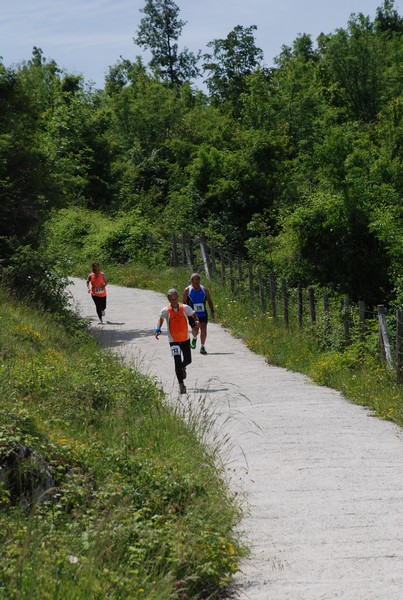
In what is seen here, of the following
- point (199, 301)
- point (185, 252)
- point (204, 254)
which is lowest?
point (199, 301)

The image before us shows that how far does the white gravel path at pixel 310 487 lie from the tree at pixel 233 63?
4878cm

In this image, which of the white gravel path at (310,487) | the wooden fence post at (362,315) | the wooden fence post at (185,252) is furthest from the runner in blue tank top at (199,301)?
the wooden fence post at (185,252)

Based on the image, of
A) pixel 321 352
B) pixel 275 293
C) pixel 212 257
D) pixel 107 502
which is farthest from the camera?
pixel 212 257

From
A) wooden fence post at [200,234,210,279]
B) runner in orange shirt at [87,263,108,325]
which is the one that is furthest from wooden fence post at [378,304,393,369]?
wooden fence post at [200,234,210,279]

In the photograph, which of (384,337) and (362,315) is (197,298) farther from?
(384,337)

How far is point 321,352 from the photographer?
62.7 ft

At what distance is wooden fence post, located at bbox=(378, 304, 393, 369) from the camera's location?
16.1 m

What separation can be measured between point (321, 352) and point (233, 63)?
47849mm

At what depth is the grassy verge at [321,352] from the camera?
14688 millimetres

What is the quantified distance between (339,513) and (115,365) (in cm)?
688

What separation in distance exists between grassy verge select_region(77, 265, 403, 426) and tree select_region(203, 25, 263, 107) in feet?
123

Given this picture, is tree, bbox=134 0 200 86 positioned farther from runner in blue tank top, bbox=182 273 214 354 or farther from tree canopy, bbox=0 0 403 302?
runner in blue tank top, bbox=182 273 214 354

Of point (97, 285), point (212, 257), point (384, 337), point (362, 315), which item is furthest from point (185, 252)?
point (384, 337)

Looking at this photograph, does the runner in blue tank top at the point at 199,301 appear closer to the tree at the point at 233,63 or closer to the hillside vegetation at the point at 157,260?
the hillside vegetation at the point at 157,260
